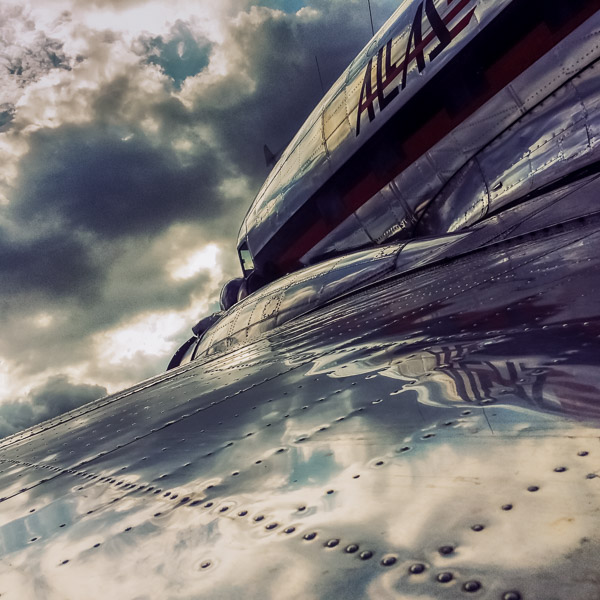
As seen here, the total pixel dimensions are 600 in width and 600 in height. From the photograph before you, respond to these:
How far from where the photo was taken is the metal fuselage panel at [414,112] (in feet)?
22.4

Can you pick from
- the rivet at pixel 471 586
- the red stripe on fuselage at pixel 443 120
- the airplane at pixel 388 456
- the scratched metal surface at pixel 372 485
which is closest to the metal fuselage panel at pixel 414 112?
the red stripe on fuselage at pixel 443 120

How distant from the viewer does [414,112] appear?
8281 mm

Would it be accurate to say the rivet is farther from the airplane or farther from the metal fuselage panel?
the metal fuselage panel

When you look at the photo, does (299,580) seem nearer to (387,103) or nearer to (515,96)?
(515,96)

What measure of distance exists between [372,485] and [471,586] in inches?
17.7

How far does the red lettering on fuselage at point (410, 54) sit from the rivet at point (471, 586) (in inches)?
309

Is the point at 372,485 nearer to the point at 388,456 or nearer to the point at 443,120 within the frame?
the point at 388,456

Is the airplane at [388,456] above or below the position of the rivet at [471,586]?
above

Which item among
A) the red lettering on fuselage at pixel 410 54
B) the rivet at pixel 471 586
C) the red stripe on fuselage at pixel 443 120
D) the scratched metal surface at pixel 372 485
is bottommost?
the rivet at pixel 471 586

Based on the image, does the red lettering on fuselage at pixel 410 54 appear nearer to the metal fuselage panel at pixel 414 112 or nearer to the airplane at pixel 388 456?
the metal fuselage panel at pixel 414 112

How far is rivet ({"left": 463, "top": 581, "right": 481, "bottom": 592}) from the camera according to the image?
0.82 meters

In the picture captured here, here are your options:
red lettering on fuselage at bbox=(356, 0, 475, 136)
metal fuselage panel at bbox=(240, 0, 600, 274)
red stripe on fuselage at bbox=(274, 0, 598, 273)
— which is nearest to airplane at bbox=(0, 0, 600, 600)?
red stripe on fuselage at bbox=(274, 0, 598, 273)

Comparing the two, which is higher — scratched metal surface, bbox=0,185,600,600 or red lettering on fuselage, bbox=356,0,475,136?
red lettering on fuselage, bbox=356,0,475,136

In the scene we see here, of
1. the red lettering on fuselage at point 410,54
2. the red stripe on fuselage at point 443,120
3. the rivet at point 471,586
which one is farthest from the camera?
the red lettering on fuselage at point 410,54
